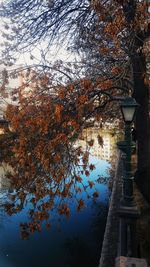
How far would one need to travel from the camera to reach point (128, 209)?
451cm

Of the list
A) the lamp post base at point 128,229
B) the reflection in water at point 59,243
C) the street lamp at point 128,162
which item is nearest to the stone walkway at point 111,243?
the lamp post base at point 128,229

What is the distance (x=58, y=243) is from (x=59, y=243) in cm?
4

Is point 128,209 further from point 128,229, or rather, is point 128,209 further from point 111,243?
point 111,243

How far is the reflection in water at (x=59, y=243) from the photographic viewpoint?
9195mm

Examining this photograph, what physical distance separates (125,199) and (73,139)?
162 cm

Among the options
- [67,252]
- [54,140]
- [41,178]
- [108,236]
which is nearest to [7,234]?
[67,252]

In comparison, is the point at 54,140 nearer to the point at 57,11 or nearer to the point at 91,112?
the point at 91,112

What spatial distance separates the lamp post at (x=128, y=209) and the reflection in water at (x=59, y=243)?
3567 mm

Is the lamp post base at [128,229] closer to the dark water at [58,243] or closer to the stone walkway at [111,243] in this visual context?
the stone walkway at [111,243]

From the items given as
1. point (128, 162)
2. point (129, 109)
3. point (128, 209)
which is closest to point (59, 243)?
point (128, 209)

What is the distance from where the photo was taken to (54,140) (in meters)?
4.81

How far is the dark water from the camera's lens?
362 inches

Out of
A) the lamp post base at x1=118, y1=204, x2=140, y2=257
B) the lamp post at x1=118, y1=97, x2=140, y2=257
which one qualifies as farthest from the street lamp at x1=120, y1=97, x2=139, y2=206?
the lamp post base at x1=118, y1=204, x2=140, y2=257

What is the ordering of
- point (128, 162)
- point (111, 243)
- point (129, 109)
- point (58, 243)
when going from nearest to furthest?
1. point (129, 109)
2. point (128, 162)
3. point (111, 243)
4. point (58, 243)
